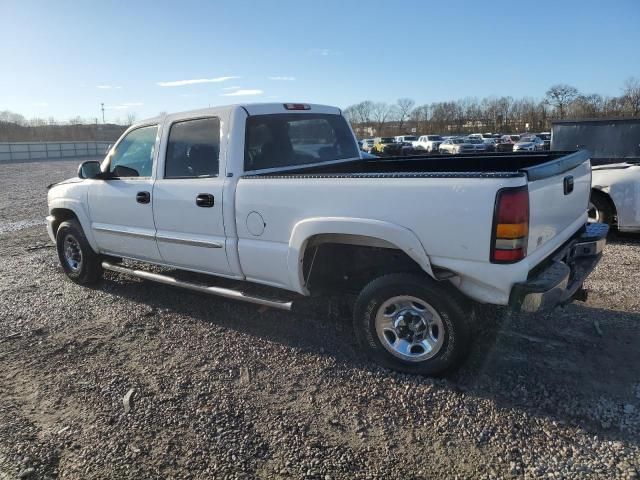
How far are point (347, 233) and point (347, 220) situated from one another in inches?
3.7

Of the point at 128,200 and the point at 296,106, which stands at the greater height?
the point at 296,106

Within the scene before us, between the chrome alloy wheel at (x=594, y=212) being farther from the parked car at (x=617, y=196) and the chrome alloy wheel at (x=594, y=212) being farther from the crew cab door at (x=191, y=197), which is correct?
the crew cab door at (x=191, y=197)

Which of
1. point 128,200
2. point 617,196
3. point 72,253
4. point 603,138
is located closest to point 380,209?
point 128,200

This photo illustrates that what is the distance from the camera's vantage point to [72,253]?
6.25 metres

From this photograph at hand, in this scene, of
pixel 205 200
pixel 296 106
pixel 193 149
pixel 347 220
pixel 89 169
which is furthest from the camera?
pixel 89 169

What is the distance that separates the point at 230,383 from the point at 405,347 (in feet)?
4.20

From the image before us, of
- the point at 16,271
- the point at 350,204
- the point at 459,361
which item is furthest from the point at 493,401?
the point at 16,271

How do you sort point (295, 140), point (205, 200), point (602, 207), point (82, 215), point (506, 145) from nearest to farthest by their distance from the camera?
1. point (205, 200)
2. point (295, 140)
3. point (82, 215)
4. point (602, 207)
5. point (506, 145)

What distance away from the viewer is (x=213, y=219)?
4.29 metres

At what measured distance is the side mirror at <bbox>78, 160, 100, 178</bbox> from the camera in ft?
17.7

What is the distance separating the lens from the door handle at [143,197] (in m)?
4.84

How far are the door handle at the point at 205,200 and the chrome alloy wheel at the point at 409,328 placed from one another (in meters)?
1.69

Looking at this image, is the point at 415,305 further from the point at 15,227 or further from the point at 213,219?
the point at 15,227

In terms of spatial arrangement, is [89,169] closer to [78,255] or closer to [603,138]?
[78,255]
